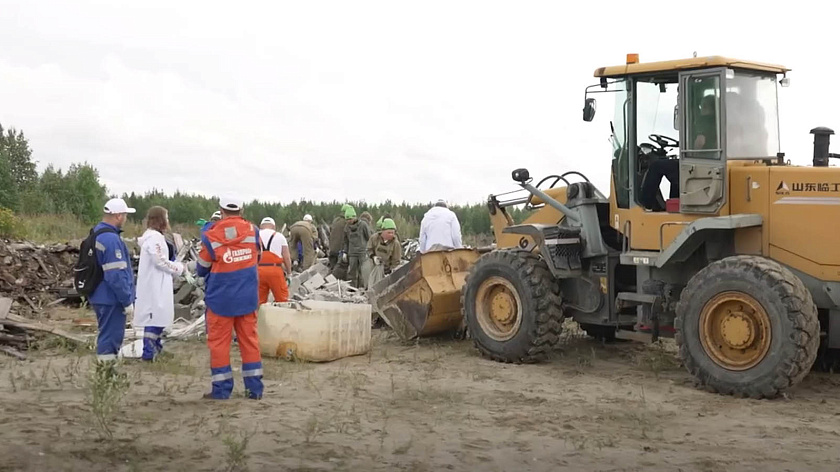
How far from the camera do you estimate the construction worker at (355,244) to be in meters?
18.7

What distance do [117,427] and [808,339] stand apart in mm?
5908

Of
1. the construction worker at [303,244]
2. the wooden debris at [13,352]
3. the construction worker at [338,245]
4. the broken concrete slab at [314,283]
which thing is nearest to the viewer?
the wooden debris at [13,352]

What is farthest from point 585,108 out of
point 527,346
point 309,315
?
point 309,315

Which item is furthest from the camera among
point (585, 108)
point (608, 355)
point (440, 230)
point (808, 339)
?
point (440, 230)

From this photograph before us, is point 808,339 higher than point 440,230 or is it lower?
lower

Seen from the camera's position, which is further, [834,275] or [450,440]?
[834,275]

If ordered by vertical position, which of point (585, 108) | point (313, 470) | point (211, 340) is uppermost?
point (585, 108)

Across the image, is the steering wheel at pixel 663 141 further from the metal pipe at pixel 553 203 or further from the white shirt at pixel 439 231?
the white shirt at pixel 439 231

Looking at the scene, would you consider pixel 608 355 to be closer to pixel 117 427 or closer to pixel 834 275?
pixel 834 275

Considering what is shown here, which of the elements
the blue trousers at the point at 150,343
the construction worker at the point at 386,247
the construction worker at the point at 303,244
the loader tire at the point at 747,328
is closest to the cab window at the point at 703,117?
the loader tire at the point at 747,328

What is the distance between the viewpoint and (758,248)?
9.50 meters

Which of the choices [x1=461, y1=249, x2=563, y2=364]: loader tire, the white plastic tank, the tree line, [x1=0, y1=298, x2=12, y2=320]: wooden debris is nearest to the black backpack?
the white plastic tank

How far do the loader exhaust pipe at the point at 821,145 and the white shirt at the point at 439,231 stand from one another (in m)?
6.44

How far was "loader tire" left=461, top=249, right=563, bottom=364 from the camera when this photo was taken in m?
10.9
